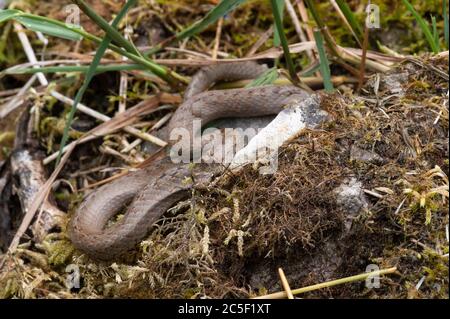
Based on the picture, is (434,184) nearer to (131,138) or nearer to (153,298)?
(153,298)

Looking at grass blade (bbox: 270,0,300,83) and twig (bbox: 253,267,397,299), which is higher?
grass blade (bbox: 270,0,300,83)

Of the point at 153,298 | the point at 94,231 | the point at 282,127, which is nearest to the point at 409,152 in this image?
the point at 282,127

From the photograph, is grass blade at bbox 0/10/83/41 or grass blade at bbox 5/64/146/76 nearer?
grass blade at bbox 0/10/83/41

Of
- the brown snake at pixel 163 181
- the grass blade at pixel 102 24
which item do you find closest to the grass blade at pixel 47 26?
the grass blade at pixel 102 24

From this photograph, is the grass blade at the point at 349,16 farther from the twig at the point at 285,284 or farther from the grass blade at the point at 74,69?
the twig at the point at 285,284

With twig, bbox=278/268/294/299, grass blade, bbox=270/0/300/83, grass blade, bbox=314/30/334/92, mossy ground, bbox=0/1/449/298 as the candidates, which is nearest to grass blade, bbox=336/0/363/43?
grass blade, bbox=314/30/334/92

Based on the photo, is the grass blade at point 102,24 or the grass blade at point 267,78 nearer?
the grass blade at point 102,24

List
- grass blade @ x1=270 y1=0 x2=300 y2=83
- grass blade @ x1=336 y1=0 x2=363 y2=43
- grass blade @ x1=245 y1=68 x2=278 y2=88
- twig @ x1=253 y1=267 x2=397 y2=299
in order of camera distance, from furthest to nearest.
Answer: grass blade @ x1=245 y1=68 x2=278 y2=88 → grass blade @ x1=336 y1=0 x2=363 y2=43 → grass blade @ x1=270 y1=0 x2=300 y2=83 → twig @ x1=253 y1=267 x2=397 y2=299

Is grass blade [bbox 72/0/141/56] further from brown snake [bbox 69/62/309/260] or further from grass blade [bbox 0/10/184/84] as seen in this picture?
brown snake [bbox 69/62/309/260]

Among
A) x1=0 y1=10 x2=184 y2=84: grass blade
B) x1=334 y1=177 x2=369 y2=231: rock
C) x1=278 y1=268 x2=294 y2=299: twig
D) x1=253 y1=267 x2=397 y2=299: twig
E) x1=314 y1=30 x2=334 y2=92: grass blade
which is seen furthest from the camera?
x1=314 y1=30 x2=334 y2=92: grass blade

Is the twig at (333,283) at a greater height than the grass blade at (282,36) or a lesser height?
lesser
